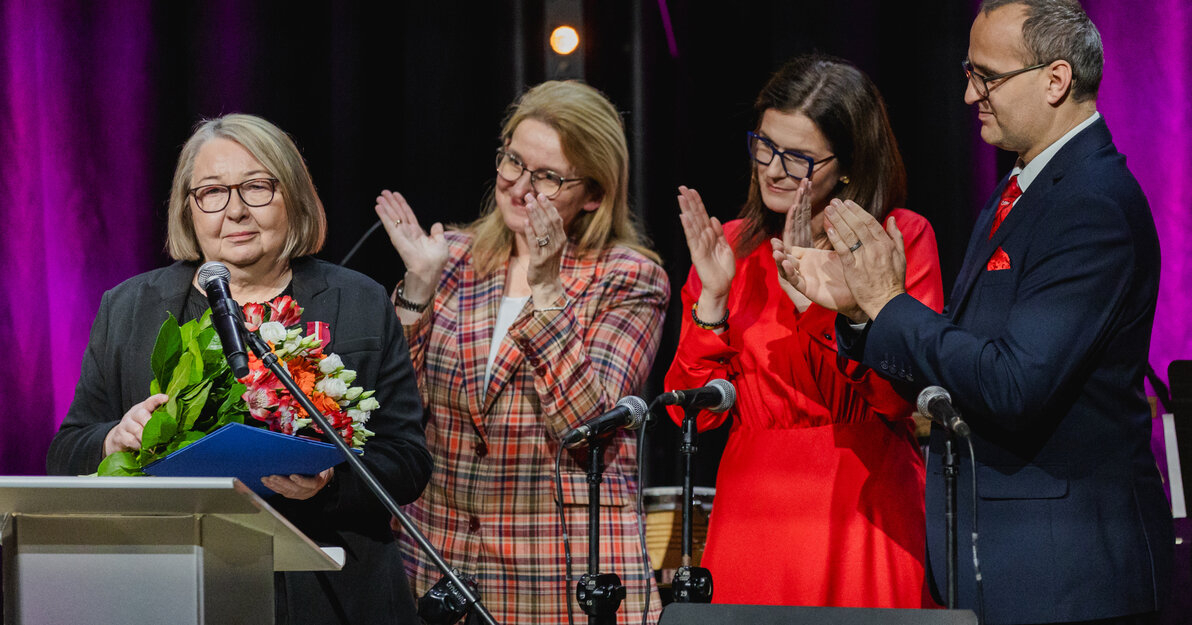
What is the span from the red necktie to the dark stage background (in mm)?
1484

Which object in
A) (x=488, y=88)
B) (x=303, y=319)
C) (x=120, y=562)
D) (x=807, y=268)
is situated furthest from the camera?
(x=488, y=88)

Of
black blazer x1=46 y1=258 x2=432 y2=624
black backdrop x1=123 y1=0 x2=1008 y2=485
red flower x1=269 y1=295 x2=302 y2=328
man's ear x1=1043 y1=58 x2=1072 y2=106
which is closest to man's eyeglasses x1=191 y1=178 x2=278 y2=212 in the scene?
black blazer x1=46 y1=258 x2=432 y2=624

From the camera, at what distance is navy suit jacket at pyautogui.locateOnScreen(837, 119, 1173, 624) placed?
194 centimetres

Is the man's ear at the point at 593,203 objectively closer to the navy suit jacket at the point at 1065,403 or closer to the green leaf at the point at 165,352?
the navy suit jacket at the point at 1065,403

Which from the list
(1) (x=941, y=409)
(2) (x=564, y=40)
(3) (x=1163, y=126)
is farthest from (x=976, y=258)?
(2) (x=564, y=40)

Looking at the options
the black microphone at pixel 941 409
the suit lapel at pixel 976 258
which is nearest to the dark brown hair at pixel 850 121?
the suit lapel at pixel 976 258

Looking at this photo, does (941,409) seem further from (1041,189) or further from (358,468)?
(358,468)

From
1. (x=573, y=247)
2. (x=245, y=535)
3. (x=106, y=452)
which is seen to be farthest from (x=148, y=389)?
(x=573, y=247)

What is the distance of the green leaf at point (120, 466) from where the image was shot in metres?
1.95

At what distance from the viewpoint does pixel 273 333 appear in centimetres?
203

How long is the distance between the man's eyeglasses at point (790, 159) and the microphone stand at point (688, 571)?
740 millimetres

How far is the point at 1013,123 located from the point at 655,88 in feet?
6.82

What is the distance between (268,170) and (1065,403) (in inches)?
62.0

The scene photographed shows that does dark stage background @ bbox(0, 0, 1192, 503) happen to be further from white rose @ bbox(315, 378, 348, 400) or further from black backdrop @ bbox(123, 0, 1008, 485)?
white rose @ bbox(315, 378, 348, 400)
